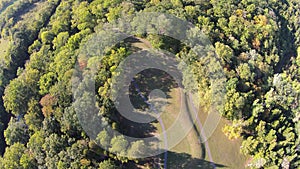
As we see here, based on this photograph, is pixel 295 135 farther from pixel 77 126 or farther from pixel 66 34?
pixel 66 34

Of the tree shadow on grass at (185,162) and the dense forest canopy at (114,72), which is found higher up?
the dense forest canopy at (114,72)

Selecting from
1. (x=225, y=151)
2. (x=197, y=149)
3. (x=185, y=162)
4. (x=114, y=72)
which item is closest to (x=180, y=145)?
(x=197, y=149)

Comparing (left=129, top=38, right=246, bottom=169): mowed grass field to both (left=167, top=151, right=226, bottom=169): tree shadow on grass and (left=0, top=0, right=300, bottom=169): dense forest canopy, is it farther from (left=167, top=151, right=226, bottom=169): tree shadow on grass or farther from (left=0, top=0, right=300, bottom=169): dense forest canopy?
(left=0, top=0, right=300, bottom=169): dense forest canopy

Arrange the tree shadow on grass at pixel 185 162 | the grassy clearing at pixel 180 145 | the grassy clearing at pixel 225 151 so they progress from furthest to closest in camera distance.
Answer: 1. the grassy clearing at pixel 225 151
2. the grassy clearing at pixel 180 145
3. the tree shadow on grass at pixel 185 162

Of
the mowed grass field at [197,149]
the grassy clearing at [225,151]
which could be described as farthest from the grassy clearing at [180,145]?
the grassy clearing at [225,151]

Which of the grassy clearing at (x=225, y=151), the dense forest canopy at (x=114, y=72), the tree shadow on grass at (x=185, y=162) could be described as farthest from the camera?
the grassy clearing at (x=225, y=151)

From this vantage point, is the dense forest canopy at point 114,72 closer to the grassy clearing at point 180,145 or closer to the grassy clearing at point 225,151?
the grassy clearing at point 225,151

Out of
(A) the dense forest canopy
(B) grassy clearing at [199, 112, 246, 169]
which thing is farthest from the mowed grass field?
(A) the dense forest canopy

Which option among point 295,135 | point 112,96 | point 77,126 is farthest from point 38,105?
point 295,135
